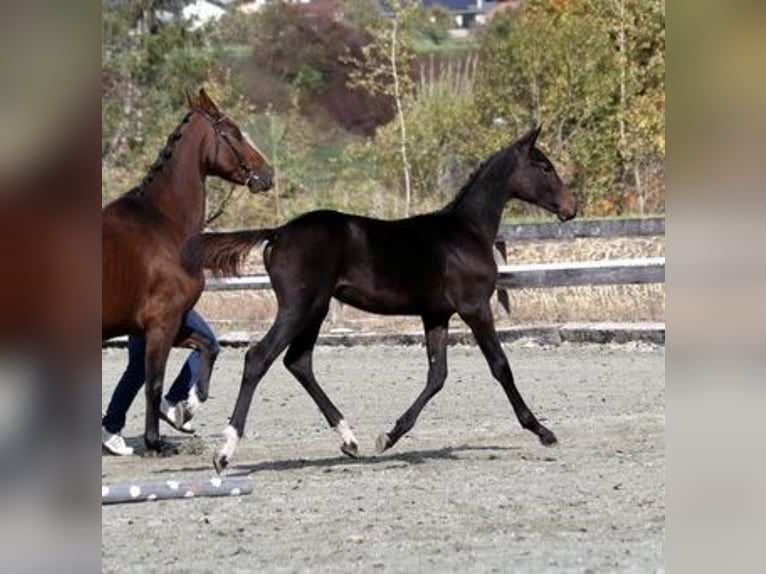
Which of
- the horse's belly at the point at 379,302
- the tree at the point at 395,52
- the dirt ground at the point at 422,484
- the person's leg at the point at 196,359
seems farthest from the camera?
the tree at the point at 395,52

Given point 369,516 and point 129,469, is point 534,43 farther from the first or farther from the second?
point 369,516

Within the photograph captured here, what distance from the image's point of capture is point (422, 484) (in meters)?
8.24

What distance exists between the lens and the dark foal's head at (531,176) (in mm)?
9852

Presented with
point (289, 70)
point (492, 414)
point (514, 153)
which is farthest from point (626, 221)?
point (289, 70)

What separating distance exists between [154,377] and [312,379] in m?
0.93

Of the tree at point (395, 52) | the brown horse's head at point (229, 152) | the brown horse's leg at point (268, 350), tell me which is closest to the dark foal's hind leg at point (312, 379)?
the brown horse's leg at point (268, 350)

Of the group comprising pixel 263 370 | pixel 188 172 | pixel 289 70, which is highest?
pixel 188 172

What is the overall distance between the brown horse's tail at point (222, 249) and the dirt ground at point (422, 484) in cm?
104

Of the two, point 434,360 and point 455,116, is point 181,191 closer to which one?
point 434,360

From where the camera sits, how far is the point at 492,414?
11406 millimetres

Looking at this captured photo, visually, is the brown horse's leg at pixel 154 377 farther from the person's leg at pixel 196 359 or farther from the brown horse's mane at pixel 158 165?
the brown horse's mane at pixel 158 165

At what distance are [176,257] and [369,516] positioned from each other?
9.05 feet

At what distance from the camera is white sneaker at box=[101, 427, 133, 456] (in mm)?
9633

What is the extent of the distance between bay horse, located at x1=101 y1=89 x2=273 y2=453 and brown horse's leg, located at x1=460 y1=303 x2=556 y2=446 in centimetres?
151
